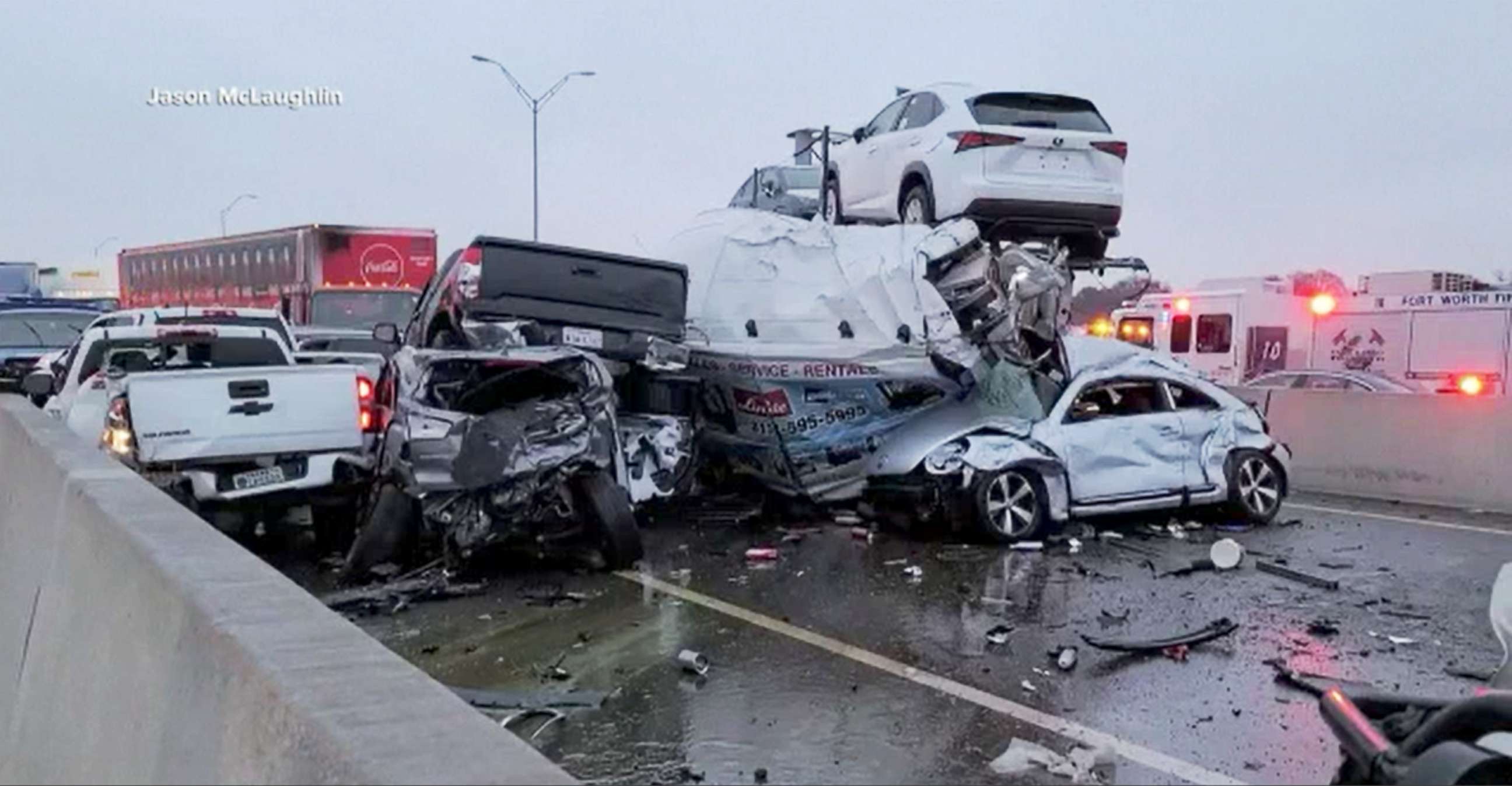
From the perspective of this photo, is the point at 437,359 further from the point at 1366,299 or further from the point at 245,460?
the point at 1366,299

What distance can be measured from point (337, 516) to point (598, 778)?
547 centimetres

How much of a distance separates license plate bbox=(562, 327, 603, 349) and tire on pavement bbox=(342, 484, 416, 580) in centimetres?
220

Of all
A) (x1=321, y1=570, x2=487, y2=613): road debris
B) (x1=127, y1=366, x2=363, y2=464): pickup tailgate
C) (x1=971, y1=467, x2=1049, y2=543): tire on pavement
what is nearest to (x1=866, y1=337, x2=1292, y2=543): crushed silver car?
(x1=971, y1=467, x2=1049, y2=543): tire on pavement

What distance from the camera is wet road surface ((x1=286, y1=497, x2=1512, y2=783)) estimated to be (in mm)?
5438

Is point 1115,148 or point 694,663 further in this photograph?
point 1115,148

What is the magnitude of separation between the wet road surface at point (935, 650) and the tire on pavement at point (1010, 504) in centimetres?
22

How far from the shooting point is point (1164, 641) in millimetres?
7281

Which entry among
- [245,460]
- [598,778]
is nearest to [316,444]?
[245,460]

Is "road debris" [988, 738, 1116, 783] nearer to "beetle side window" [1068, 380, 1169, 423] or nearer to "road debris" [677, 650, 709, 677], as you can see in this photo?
"road debris" [677, 650, 709, 677]

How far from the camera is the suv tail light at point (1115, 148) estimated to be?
40.0 feet

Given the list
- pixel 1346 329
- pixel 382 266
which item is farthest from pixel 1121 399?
pixel 382 266

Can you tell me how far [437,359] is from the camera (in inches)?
363

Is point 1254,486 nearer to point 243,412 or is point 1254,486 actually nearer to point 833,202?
point 833,202

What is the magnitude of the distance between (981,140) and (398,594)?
710 centimetres
